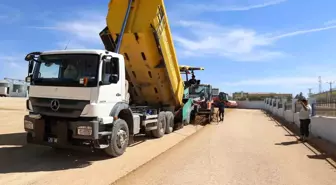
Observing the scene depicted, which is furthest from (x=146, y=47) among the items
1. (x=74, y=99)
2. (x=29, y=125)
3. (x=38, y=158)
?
(x=38, y=158)

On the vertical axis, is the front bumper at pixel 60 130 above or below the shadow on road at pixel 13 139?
above

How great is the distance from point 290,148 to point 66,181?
7587 millimetres

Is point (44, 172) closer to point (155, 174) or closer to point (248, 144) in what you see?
point (155, 174)

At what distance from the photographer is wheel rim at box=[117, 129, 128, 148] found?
819cm

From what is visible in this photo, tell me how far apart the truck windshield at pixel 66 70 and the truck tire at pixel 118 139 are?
1.29 meters

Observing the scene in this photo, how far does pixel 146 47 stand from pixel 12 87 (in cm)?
4584

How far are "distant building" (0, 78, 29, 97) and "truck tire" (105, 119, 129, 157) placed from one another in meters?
43.6

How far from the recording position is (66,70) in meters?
7.83

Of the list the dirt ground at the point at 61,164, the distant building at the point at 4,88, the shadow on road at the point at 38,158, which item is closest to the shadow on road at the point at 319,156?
the dirt ground at the point at 61,164

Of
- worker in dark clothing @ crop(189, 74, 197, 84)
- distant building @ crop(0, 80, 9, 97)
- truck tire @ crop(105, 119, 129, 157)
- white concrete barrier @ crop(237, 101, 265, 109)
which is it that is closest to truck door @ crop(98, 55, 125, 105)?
truck tire @ crop(105, 119, 129, 157)

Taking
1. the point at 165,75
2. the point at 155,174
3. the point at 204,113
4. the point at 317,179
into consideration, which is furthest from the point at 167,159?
the point at 204,113

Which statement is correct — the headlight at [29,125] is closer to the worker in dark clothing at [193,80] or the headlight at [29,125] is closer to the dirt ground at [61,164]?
the dirt ground at [61,164]

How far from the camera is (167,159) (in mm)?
8148

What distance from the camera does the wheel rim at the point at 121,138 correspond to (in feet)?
26.9
